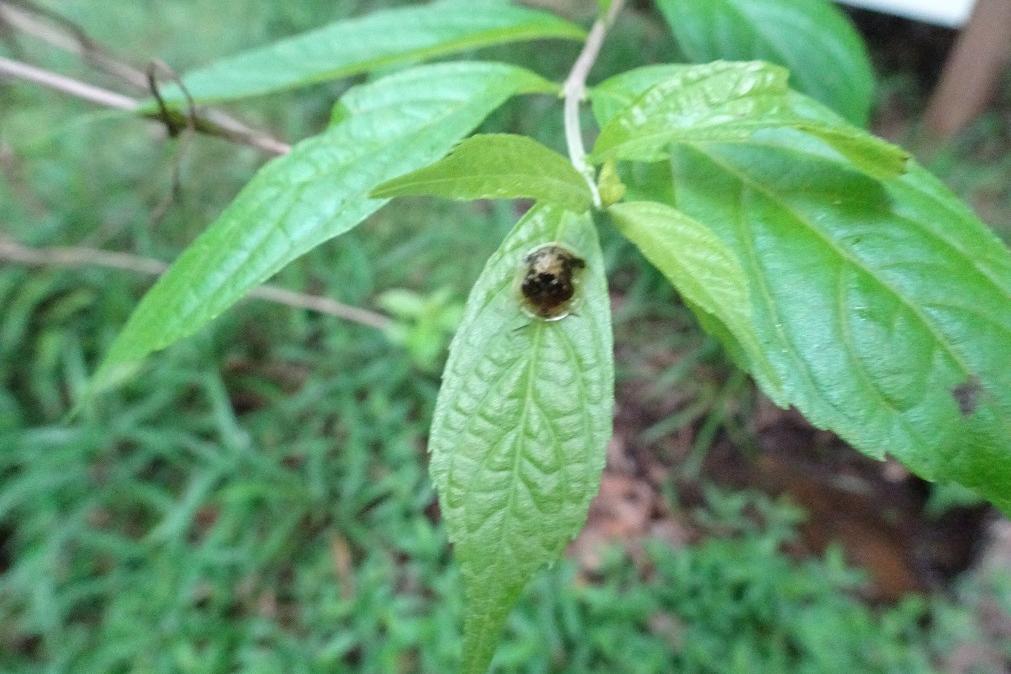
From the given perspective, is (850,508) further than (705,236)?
Yes

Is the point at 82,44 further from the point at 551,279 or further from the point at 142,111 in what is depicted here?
the point at 551,279

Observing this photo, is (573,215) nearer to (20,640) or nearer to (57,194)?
(20,640)

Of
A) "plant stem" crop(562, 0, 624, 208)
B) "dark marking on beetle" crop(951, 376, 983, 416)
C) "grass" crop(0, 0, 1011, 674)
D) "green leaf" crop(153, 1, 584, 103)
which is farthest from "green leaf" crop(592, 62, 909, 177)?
"grass" crop(0, 0, 1011, 674)

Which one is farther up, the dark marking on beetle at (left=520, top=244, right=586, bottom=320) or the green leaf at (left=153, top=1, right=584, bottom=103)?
the green leaf at (left=153, top=1, right=584, bottom=103)

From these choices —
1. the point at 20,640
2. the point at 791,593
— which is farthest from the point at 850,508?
the point at 20,640

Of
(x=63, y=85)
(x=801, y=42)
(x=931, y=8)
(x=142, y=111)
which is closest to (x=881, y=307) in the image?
(x=801, y=42)

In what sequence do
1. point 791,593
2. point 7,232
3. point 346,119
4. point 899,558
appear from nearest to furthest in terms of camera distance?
1. point 346,119
2. point 791,593
3. point 899,558
4. point 7,232

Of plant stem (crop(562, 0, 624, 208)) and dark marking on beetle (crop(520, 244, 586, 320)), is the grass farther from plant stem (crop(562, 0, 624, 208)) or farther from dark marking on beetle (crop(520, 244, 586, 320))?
dark marking on beetle (crop(520, 244, 586, 320))
